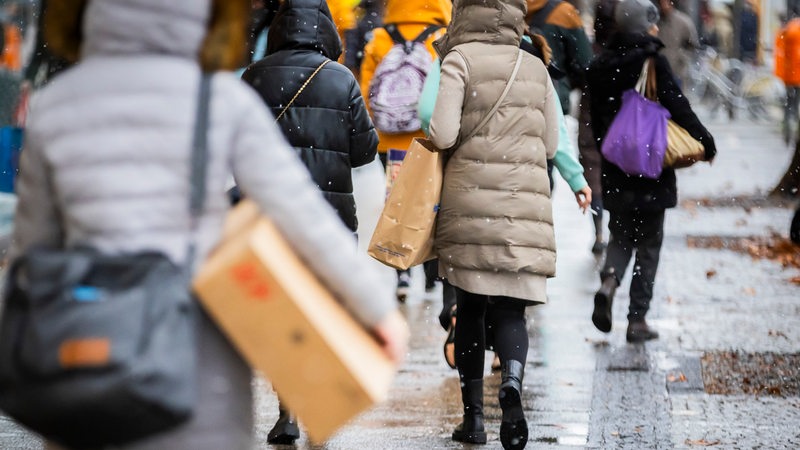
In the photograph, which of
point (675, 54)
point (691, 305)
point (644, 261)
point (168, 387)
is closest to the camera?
point (168, 387)

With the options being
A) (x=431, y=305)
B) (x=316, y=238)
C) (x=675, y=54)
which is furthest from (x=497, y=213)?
(x=675, y=54)

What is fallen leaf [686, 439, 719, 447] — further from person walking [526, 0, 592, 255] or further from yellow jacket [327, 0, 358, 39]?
yellow jacket [327, 0, 358, 39]

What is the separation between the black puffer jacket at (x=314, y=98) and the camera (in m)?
6.62

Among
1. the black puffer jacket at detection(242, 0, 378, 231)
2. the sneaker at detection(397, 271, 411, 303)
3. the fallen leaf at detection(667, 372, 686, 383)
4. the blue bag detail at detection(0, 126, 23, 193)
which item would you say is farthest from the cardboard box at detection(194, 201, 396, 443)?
the blue bag detail at detection(0, 126, 23, 193)

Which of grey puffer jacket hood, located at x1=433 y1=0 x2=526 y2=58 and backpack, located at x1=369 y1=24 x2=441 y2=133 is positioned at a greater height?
grey puffer jacket hood, located at x1=433 y1=0 x2=526 y2=58

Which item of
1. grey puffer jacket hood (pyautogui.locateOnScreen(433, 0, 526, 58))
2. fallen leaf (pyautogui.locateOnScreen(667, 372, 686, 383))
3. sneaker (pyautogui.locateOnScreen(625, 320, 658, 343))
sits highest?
grey puffer jacket hood (pyautogui.locateOnScreen(433, 0, 526, 58))

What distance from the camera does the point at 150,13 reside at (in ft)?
10.6

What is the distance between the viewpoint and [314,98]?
663 centimetres

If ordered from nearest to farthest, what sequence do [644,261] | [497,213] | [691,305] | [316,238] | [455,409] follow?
1. [316,238]
2. [497,213]
3. [455,409]
4. [644,261]
5. [691,305]

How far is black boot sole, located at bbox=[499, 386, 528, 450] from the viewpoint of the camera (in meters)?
6.19

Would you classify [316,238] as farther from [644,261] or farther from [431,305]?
[431,305]

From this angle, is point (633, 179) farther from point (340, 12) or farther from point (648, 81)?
point (340, 12)

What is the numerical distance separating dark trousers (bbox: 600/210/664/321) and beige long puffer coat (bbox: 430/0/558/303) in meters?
2.65

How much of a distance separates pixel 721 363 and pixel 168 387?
573cm
